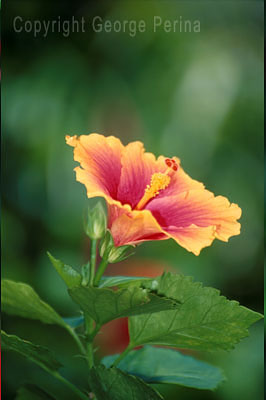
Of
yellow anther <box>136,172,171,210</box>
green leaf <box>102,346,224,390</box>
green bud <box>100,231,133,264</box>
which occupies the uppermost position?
yellow anther <box>136,172,171,210</box>

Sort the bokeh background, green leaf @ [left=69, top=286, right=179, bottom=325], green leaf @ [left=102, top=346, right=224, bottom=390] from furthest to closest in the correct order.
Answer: the bokeh background, green leaf @ [left=102, top=346, right=224, bottom=390], green leaf @ [left=69, top=286, right=179, bottom=325]

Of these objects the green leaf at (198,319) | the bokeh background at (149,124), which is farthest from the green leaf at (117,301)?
the bokeh background at (149,124)

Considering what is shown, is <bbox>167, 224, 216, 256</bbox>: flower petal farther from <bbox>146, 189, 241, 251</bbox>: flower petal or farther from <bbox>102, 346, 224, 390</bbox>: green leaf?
<bbox>102, 346, 224, 390</bbox>: green leaf

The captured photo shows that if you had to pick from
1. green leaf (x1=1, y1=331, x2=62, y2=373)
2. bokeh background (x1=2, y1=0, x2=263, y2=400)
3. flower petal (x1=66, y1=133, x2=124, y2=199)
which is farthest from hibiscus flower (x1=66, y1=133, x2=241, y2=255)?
bokeh background (x1=2, y1=0, x2=263, y2=400)

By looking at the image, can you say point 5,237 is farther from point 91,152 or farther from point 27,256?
point 91,152

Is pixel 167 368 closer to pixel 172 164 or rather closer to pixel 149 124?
pixel 172 164

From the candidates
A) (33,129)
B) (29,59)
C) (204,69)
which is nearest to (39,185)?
(33,129)

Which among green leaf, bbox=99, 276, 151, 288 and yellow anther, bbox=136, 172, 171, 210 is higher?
yellow anther, bbox=136, 172, 171, 210
